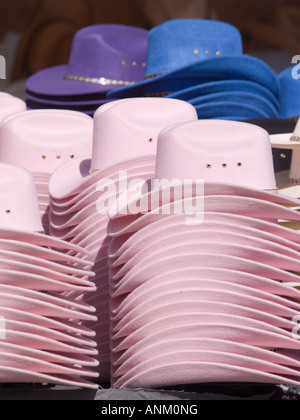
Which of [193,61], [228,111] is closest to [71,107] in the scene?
[193,61]

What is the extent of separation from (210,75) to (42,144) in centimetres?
89

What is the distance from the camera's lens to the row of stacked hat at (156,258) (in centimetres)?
163

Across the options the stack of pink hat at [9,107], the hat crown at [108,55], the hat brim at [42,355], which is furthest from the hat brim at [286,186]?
the hat crown at [108,55]

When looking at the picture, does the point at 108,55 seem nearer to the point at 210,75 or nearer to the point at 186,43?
the point at 186,43

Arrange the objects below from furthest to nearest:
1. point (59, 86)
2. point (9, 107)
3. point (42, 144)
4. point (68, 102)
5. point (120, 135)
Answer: point (59, 86) < point (68, 102) < point (9, 107) < point (42, 144) < point (120, 135)

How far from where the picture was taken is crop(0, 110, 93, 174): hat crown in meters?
2.39

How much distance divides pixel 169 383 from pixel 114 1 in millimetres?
3487

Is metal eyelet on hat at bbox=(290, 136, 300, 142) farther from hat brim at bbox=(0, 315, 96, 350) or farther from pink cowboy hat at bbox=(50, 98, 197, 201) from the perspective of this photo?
hat brim at bbox=(0, 315, 96, 350)

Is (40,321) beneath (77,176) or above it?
beneath

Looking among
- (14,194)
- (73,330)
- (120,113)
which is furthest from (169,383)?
(120,113)

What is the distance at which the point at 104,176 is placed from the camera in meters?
2.12

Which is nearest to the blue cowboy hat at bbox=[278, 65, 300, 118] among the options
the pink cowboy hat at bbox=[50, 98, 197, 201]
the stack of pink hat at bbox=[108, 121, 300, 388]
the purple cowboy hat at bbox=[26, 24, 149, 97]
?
the purple cowboy hat at bbox=[26, 24, 149, 97]

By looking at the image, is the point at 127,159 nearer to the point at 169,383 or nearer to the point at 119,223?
the point at 119,223

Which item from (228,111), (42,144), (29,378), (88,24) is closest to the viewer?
(29,378)
